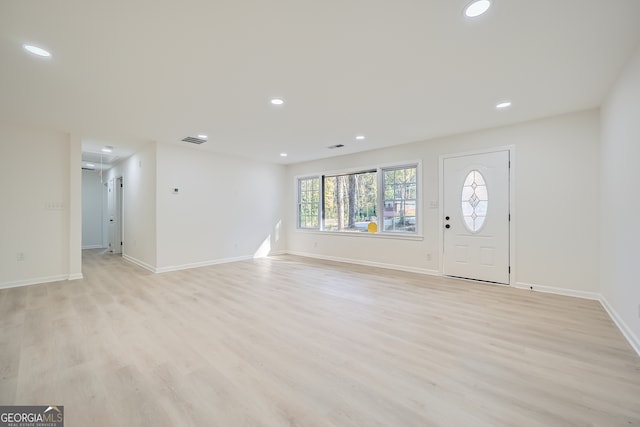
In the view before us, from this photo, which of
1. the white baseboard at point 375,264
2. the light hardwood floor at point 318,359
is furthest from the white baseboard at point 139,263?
the white baseboard at point 375,264

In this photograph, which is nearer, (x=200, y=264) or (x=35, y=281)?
(x=35, y=281)

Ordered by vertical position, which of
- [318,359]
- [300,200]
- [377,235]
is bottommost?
[318,359]

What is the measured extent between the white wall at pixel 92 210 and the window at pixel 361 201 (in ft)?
22.5

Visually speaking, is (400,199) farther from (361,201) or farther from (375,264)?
(375,264)

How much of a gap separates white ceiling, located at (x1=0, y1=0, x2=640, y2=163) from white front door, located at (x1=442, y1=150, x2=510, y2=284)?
75 centimetres

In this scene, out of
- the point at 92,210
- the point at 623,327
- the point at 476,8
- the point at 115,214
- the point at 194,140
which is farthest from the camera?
the point at 92,210

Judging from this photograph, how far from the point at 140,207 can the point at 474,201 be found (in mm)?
6794

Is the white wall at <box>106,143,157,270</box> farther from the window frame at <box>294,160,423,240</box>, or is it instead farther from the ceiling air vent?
the window frame at <box>294,160,423,240</box>

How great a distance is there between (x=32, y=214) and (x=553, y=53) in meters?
7.28

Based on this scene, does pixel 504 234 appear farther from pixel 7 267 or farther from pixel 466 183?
pixel 7 267

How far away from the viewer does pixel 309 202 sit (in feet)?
24.9

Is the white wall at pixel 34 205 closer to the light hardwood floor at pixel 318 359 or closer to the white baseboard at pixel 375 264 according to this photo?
the light hardwood floor at pixel 318 359

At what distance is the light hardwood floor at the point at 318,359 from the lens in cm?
166

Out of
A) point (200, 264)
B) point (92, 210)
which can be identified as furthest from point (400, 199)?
point (92, 210)
